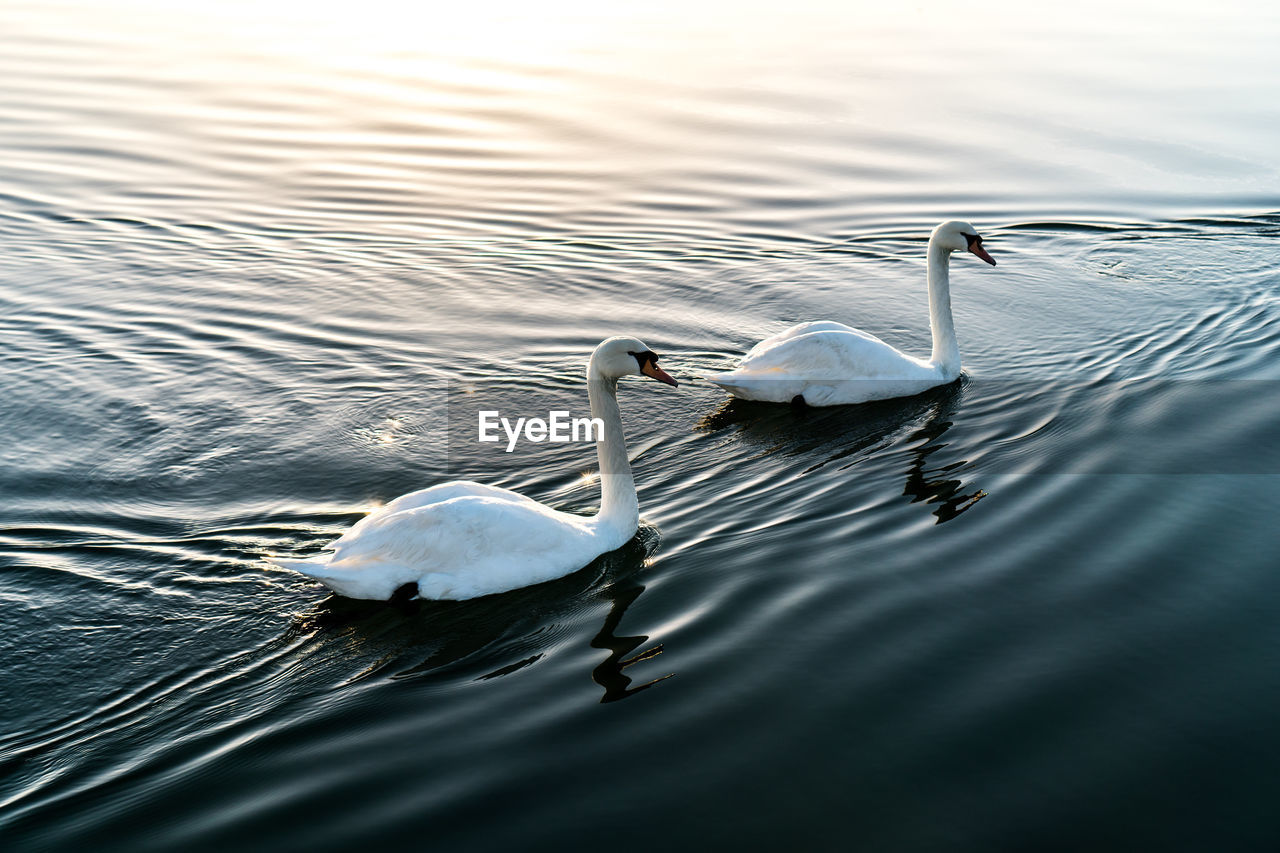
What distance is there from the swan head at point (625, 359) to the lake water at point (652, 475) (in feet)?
3.94

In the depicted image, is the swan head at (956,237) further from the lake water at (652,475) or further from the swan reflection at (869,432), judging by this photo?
the swan reflection at (869,432)

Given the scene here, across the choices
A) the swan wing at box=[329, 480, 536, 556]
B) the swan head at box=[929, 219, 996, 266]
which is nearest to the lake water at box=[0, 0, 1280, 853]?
the swan wing at box=[329, 480, 536, 556]

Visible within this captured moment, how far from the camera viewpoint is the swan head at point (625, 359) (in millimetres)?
9586

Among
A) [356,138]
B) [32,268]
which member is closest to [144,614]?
[32,268]

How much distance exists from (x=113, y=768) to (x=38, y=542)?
3100 millimetres

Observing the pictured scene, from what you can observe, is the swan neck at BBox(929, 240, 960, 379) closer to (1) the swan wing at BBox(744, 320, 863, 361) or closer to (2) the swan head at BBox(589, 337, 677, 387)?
(1) the swan wing at BBox(744, 320, 863, 361)

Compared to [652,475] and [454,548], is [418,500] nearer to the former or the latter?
[454,548]

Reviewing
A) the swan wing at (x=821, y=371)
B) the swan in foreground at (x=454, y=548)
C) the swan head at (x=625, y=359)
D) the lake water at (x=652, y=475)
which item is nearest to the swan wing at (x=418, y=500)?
the swan in foreground at (x=454, y=548)

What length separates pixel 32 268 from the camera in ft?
53.3

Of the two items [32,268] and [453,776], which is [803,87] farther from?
[453,776]

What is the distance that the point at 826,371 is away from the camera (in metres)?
12.2

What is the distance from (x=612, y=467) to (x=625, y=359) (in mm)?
807

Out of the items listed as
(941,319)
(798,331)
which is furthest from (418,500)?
(941,319)

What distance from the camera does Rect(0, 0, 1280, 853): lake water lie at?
273 inches
